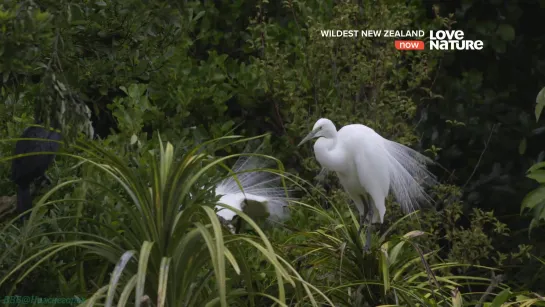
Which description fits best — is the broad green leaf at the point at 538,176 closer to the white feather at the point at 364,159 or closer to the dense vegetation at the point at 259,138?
the dense vegetation at the point at 259,138

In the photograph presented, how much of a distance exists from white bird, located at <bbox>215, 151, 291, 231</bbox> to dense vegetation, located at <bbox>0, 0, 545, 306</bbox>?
93mm

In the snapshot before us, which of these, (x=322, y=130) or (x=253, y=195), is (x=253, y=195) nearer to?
(x=253, y=195)

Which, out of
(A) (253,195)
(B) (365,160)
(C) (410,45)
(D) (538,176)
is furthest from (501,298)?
(C) (410,45)

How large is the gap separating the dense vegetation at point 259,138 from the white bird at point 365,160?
187mm

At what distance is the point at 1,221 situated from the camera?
440cm

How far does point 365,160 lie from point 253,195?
52 cm

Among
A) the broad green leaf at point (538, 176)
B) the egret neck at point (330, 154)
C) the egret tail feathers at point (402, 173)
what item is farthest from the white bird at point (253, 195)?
the broad green leaf at point (538, 176)

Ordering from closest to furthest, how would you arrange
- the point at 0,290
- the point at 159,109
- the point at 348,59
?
the point at 0,290, the point at 348,59, the point at 159,109

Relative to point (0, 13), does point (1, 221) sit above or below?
below

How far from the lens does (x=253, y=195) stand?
14.9 feet

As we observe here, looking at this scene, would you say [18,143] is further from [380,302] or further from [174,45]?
[380,302]

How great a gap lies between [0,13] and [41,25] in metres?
0.12

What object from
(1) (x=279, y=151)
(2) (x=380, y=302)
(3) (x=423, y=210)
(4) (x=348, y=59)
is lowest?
(2) (x=380, y=302)

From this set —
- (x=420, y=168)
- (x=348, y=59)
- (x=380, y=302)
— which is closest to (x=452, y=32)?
(x=348, y=59)
